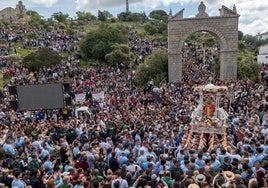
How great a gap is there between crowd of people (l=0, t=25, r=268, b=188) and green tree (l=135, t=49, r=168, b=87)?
2037mm

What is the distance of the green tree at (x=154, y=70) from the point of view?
125 ft

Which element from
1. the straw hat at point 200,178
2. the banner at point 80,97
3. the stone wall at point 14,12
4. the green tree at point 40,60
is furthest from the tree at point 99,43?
the straw hat at point 200,178

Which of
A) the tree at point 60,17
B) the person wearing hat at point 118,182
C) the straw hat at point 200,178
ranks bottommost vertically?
the person wearing hat at point 118,182

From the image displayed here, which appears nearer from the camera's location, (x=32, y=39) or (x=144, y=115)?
(x=144, y=115)

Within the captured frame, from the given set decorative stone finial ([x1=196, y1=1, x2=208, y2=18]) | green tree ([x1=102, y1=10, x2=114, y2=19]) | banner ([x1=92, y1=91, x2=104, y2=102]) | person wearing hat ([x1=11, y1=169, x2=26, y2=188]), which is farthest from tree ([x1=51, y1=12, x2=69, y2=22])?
person wearing hat ([x1=11, y1=169, x2=26, y2=188])

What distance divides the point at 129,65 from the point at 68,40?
14435mm

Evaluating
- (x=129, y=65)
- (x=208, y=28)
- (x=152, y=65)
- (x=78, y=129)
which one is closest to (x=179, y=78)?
(x=152, y=65)

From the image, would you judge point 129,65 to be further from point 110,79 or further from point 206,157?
point 206,157

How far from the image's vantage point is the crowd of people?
1037 centimetres

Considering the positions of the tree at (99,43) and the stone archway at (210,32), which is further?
the tree at (99,43)

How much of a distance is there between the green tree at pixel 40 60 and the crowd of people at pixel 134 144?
615cm

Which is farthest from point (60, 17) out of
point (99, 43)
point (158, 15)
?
point (99, 43)

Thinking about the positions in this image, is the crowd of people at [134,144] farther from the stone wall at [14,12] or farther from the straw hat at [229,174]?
the stone wall at [14,12]

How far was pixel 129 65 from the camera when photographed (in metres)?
49.7
